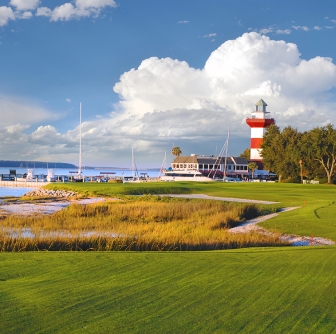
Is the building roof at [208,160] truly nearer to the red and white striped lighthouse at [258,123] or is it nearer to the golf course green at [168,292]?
the red and white striped lighthouse at [258,123]

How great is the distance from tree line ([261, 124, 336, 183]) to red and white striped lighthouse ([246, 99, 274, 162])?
6.00 metres

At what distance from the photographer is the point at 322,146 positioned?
67375 millimetres

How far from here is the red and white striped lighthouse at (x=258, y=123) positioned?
8722cm

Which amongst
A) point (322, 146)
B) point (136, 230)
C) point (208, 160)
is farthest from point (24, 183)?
point (136, 230)

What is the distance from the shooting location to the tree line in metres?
67.4

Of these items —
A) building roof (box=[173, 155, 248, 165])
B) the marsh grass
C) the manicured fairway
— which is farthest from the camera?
building roof (box=[173, 155, 248, 165])

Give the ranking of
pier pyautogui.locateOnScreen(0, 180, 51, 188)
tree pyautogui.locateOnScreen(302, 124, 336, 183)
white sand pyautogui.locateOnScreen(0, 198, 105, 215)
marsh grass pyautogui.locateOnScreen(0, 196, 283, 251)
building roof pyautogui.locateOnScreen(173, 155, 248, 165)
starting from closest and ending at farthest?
marsh grass pyautogui.locateOnScreen(0, 196, 283, 251)
white sand pyautogui.locateOnScreen(0, 198, 105, 215)
tree pyautogui.locateOnScreen(302, 124, 336, 183)
pier pyautogui.locateOnScreen(0, 180, 51, 188)
building roof pyautogui.locateOnScreen(173, 155, 248, 165)

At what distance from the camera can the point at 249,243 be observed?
16156 millimetres

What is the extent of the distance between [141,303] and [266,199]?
29914mm

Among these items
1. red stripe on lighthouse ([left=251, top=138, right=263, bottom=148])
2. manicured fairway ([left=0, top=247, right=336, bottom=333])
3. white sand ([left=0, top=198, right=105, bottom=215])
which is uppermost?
red stripe on lighthouse ([left=251, top=138, right=263, bottom=148])

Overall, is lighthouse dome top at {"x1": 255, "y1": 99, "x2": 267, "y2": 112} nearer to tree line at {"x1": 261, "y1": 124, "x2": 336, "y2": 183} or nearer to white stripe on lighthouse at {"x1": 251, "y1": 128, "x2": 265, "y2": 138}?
white stripe on lighthouse at {"x1": 251, "y1": 128, "x2": 265, "y2": 138}

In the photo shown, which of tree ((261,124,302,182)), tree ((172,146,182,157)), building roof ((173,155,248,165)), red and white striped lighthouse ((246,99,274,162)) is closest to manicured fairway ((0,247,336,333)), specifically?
tree ((261,124,302,182))

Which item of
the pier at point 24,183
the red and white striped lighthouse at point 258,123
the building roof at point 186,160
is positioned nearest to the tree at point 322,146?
the red and white striped lighthouse at point 258,123

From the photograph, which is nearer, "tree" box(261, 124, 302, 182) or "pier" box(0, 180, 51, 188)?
"tree" box(261, 124, 302, 182)
